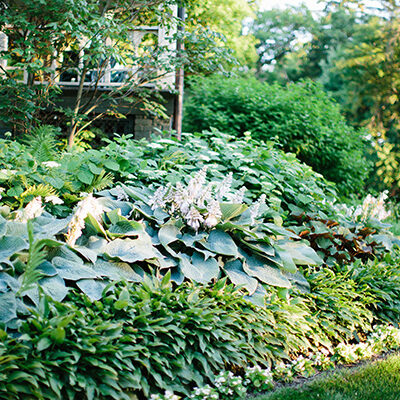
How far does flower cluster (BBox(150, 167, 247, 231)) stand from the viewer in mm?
3609

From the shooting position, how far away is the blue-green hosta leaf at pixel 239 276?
3312mm

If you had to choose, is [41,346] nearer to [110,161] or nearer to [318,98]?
[110,161]

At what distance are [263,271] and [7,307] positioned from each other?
198 cm

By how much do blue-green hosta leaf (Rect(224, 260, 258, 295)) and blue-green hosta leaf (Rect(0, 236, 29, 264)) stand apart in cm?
150

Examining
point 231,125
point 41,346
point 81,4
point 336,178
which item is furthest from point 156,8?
point 41,346

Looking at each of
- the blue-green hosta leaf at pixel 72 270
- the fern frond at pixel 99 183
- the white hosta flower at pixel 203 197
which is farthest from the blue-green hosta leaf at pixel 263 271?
the fern frond at pixel 99 183

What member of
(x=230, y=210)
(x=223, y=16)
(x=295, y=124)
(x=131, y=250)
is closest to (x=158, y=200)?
(x=230, y=210)

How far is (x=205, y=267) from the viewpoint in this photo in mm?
3365

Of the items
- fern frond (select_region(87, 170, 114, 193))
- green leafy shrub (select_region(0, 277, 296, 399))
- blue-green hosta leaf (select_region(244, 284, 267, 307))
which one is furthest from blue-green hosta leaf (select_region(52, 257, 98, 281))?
fern frond (select_region(87, 170, 114, 193))

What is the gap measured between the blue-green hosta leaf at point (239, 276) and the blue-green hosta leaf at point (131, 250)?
0.60 meters

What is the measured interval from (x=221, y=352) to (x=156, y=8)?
5.88m

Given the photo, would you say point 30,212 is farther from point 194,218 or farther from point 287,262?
point 287,262

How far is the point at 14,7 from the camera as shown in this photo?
6617 mm

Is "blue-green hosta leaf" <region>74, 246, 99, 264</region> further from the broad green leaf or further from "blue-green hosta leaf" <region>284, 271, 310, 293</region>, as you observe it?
"blue-green hosta leaf" <region>284, 271, 310, 293</region>
